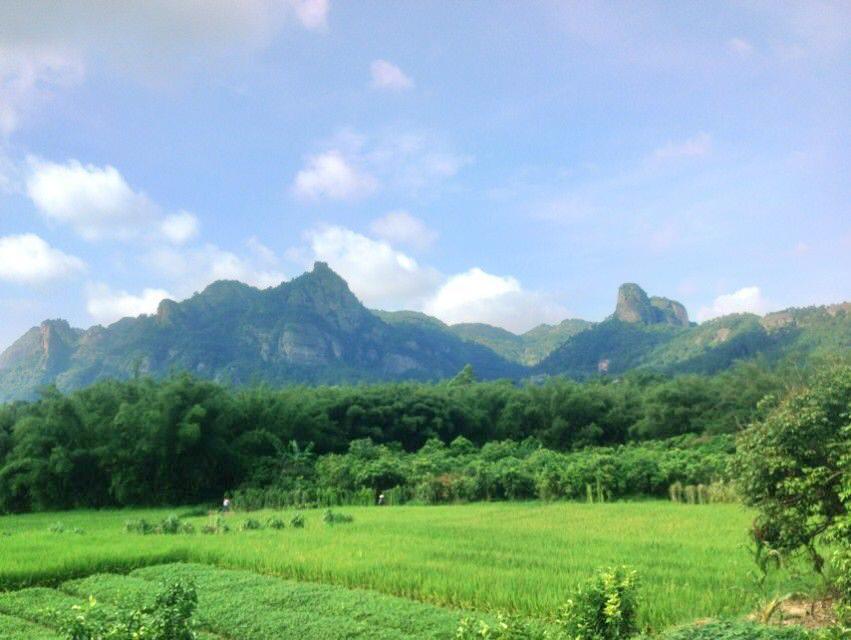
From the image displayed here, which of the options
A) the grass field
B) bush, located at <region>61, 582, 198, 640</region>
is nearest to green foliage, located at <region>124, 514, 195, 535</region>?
the grass field

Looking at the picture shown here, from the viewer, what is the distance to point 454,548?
12.6m

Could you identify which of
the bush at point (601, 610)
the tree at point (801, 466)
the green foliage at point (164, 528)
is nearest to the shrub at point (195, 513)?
the green foliage at point (164, 528)

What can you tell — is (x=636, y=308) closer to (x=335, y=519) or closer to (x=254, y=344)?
(x=254, y=344)

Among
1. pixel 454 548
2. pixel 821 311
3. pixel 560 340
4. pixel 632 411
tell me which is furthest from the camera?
pixel 560 340

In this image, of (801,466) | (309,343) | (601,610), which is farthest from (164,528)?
(309,343)

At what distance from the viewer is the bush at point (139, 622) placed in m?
4.74

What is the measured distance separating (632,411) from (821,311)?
41898 millimetres

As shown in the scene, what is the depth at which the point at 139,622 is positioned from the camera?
16.0 feet

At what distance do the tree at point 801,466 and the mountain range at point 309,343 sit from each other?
68433mm

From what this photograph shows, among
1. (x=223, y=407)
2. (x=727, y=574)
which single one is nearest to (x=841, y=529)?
(x=727, y=574)

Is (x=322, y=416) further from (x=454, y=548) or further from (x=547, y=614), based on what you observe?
(x=547, y=614)

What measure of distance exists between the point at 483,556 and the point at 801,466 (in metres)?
5.28

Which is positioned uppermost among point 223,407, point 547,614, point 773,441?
point 223,407

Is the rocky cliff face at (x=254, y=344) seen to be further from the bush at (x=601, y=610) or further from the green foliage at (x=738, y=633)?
the bush at (x=601, y=610)
